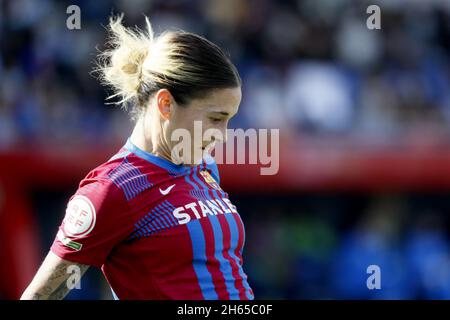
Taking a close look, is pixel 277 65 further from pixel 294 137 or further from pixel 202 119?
pixel 202 119

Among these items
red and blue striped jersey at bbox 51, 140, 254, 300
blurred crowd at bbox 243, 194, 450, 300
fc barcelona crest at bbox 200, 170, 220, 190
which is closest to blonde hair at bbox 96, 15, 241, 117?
red and blue striped jersey at bbox 51, 140, 254, 300

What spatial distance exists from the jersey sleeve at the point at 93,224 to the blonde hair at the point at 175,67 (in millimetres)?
398

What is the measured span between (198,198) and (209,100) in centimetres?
32

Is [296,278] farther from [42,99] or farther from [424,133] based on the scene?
[42,99]

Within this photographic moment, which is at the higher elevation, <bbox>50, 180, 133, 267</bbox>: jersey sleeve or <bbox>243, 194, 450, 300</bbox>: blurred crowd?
<bbox>50, 180, 133, 267</bbox>: jersey sleeve

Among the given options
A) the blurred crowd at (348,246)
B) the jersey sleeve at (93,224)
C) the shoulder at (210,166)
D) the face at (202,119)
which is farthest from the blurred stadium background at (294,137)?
the jersey sleeve at (93,224)

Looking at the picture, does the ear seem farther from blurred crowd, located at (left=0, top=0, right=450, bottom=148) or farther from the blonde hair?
blurred crowd, located at (left=0, top=0, right=450, bottom=148)

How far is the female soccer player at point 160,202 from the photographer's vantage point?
8.63 feet

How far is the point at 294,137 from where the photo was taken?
7363 millimetres

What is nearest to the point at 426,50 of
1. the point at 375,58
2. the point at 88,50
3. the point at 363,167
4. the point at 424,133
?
the point at 375,58

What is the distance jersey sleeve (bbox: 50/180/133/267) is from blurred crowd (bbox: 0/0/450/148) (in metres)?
4.59

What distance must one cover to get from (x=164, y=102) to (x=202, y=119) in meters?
0.14

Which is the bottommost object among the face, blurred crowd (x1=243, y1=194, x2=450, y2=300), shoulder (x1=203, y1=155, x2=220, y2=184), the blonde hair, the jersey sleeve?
blurred crowd (x1=243, y1=194, x2=450, y2=300)

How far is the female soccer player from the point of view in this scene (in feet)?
8.63
